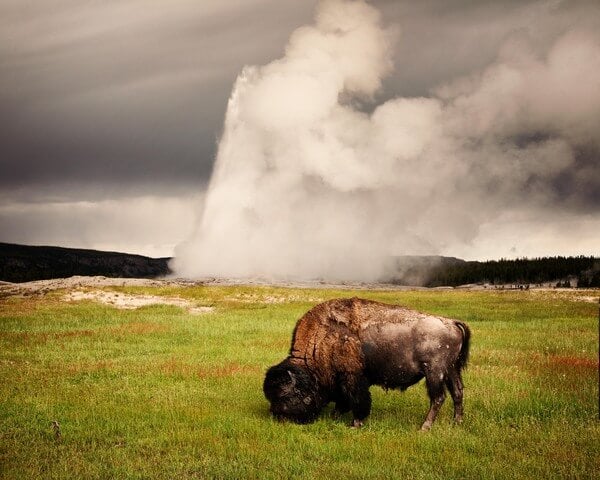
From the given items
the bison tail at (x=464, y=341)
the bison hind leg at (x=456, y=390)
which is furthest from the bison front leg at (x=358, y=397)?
the bison tail at (x=464, y=341)

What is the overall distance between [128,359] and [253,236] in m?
123

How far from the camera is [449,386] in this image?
1013 cm

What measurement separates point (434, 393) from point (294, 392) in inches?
103

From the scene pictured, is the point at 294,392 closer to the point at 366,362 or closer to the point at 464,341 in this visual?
the point at 366,362

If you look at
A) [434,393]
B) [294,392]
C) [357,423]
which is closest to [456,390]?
[434,393]

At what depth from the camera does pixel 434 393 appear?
9734mm

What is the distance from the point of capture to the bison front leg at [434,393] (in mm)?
9672

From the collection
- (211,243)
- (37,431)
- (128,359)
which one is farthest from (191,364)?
(211,243)

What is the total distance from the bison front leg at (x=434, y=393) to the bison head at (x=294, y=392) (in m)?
2.06

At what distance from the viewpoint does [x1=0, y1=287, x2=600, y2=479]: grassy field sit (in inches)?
309

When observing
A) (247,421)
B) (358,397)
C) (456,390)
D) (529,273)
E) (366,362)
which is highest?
(529,273)

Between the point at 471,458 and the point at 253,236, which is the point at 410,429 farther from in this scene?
the point at 253,236

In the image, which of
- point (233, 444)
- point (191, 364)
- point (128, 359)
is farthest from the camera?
point (128, 359)

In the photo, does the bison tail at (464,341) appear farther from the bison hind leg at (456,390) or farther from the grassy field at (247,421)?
the grassy field at (247,421)
